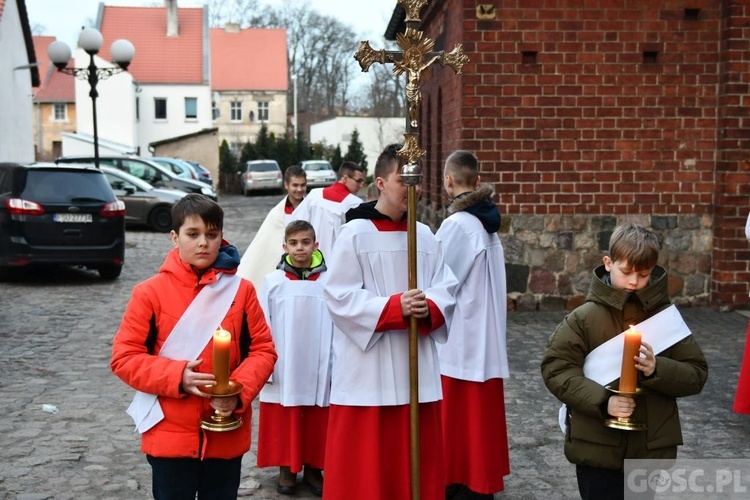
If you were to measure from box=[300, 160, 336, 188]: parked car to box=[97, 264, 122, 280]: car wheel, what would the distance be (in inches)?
1085

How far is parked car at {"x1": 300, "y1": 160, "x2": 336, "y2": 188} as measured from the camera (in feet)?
145

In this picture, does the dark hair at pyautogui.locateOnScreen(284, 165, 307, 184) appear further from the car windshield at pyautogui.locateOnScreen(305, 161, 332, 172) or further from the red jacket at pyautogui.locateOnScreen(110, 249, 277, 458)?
the car windshield at pyautogui.locateOnScreen(305, 161, 332, 172)

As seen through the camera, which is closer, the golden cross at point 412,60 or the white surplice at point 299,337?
the golden cross at point 412,60

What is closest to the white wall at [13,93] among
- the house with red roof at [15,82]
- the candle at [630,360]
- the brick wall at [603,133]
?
the house with red roof at [15,82]

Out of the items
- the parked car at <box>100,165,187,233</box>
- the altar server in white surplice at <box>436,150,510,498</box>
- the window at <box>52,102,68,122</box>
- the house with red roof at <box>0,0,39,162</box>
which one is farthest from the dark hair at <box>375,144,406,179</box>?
the window at <box>52,102,68,122</box>

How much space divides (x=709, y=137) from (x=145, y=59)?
5566 cm

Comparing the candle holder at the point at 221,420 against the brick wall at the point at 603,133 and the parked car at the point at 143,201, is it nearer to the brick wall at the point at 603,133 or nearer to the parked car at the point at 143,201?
the brick wall at the point at 603,133

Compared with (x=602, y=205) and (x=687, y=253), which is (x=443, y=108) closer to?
(x=602, y=205)

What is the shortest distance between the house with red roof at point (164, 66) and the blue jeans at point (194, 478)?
188 feet

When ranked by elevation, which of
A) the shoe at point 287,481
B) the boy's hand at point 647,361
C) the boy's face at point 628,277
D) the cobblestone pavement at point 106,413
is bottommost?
the cobblestone pavement at point 106,413

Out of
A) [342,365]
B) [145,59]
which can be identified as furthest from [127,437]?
[145,59]

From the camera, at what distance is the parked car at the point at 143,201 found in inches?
949

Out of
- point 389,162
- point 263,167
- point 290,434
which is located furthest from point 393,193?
point 263,167

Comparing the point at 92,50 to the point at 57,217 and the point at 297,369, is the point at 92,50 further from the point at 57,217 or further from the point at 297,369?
the point at 297,369
